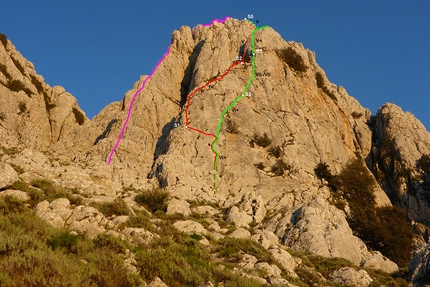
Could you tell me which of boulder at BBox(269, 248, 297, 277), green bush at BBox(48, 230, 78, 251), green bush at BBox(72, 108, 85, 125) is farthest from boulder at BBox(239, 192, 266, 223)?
green bush at BBox(72, 108, 85, 125)

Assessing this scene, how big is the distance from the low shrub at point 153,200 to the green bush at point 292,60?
44.8m

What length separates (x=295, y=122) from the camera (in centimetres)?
5425

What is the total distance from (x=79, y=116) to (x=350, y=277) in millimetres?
61703

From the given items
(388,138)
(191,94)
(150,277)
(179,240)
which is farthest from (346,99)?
(150,277)

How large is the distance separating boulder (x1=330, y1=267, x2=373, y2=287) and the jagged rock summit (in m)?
0.09

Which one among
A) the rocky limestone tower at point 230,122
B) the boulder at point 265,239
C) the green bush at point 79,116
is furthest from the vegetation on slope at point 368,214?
the green bush at point 79,116

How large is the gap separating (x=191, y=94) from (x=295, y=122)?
56.1ft

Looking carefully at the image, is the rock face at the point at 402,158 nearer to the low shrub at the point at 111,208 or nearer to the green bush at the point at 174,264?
the green bush at the point at 174,264

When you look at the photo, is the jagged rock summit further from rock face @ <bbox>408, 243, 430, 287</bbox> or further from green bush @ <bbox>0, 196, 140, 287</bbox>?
green bush @ <bbox>0, 196, 140, 287</bbox>

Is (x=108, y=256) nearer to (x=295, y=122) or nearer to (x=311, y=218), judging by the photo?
(x=311, y=218)

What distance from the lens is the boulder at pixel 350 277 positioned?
1891 centimetres

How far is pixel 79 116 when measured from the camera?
225 ft

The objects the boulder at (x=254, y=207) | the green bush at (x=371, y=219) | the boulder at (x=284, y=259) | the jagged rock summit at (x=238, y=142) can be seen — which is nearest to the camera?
the boulder at (x=284, y=259)

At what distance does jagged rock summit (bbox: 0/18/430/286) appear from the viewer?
2792 cm
